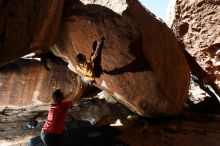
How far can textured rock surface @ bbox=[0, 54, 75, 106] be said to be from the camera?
866 cm

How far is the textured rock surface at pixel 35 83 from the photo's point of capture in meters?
8.66

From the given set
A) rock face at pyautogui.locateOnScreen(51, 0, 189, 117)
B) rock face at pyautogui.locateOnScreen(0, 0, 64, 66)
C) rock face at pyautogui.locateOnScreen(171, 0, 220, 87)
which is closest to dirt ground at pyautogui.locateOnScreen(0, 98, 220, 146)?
rock face at pyautogui.locateOnScreen(51, 0, 189, 117)

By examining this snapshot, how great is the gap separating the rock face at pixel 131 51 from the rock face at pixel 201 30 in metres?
1.01

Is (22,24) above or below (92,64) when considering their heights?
above

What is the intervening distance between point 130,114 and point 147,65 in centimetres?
203

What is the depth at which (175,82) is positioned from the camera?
7164 millimetres

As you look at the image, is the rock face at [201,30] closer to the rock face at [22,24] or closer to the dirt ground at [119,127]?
the dirt ground at [119,127]

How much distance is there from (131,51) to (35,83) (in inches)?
137

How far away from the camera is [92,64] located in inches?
242

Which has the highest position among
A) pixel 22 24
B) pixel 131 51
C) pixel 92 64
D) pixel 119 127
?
pixel 22 24

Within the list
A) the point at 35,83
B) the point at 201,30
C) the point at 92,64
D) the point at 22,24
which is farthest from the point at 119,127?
the point at 22,24

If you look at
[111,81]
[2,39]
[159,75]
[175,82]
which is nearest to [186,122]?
[175,82]

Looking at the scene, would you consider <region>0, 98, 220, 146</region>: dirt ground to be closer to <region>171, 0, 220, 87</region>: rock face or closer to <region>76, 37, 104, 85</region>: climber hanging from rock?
<region>76, 37, 104, 85</region>: climber hanging from rock

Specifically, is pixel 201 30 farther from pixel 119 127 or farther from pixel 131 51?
pixel 119 127
